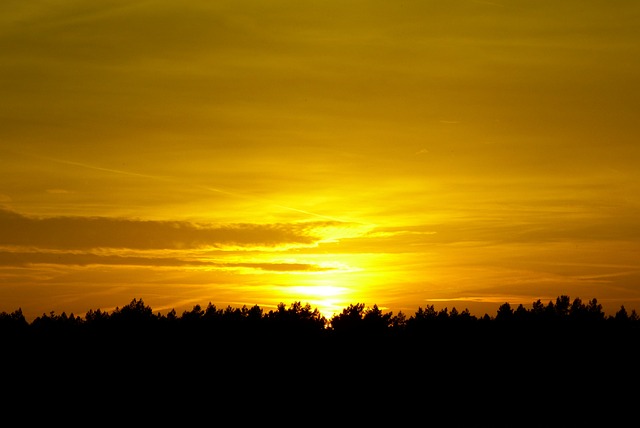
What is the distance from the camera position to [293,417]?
134 meters

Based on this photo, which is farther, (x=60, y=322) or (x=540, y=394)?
(x=60, y=322)

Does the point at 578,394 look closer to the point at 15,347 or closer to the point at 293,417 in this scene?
the point at 293,417

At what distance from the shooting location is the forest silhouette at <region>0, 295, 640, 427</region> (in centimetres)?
14112

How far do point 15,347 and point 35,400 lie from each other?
2841 cm

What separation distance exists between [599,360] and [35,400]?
97309 millimetres

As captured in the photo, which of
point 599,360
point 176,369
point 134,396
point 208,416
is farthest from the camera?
point 599,360

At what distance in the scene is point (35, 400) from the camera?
443 feet

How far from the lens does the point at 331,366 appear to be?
16150cm

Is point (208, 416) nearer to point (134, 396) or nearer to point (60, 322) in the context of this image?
point (134, 396)

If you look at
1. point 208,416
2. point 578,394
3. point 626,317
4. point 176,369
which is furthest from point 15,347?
point 626,317

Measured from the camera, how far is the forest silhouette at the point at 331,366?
141 meters

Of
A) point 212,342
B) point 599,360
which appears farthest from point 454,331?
point 212,342

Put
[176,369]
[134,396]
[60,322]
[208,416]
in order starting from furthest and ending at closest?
[60,322] → [176,369] → [134,396] → [208,416]

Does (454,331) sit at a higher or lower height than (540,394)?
higher
